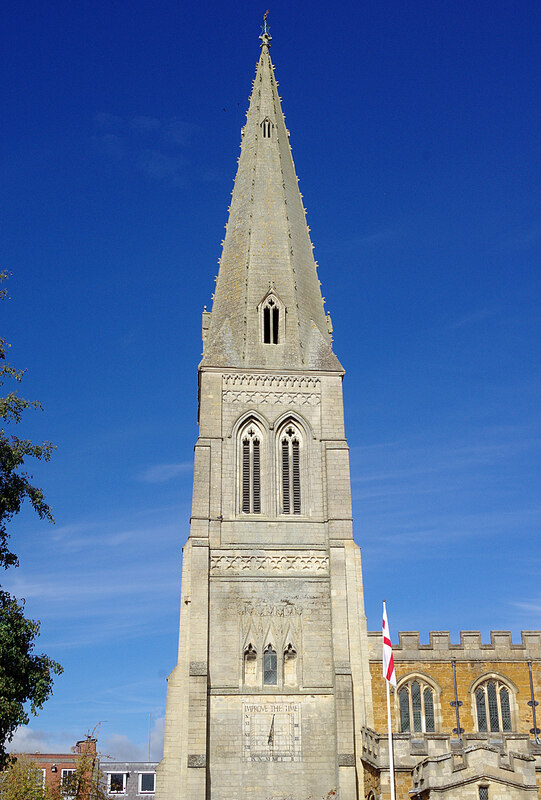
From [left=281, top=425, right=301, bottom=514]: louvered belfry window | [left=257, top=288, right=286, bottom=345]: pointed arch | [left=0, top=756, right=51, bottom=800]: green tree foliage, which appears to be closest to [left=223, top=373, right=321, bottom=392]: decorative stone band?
[left=281, top=425, right=301, bottom=514]: louvered belfry window

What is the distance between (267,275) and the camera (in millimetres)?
43625

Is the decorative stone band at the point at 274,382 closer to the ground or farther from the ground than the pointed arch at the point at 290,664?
farther from the ground

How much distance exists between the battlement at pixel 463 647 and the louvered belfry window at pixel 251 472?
7.11 meters

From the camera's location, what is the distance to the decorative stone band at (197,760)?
31.9m

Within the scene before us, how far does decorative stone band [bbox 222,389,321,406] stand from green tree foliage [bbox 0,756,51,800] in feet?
55.4

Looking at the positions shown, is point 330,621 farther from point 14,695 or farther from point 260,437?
point 14,695

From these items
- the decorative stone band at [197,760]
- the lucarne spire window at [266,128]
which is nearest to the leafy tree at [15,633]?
the decorative stone band at [197,760]

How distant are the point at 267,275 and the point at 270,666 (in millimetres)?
18283

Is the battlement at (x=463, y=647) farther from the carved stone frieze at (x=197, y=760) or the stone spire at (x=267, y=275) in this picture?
the stone spire at (x=267, y=275)

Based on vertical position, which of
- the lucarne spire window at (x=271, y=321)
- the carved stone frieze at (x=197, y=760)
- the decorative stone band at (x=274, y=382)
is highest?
the lucarne spire window at (x=271, y=321)

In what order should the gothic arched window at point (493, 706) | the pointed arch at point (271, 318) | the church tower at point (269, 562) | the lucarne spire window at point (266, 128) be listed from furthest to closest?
the lucarne spire window at point (266, 128) < the pointed arch at point (271, 318) < the gothic arched window at point (493, 706) < the church tower at point (269, 562)

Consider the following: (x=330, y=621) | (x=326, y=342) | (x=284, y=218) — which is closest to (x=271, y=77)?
(x=284, y=218)

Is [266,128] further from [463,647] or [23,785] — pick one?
[23,785]

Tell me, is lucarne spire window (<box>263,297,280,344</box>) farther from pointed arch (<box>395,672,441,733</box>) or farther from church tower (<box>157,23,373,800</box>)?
pointed arch (<box>395,672,441,733</box>)
